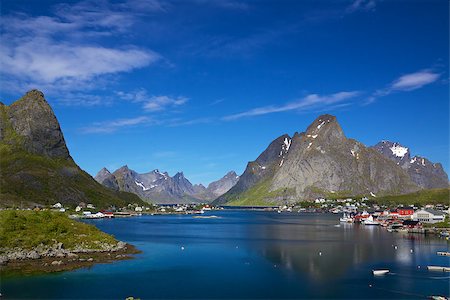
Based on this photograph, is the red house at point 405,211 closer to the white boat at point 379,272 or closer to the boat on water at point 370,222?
the boat on water at point 370,222

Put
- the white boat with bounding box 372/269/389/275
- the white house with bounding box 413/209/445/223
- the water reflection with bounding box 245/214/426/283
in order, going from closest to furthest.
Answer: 1. the white boat with bounding box 372/269/389/275
2. the water reflection with bounding box 245/214/426/283
3. the white house with bounding box 413/209/445/223

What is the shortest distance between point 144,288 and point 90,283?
302 inches

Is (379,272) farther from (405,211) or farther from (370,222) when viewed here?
(405,211)

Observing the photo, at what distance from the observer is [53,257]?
71.5m

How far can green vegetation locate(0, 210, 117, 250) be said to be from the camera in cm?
7369

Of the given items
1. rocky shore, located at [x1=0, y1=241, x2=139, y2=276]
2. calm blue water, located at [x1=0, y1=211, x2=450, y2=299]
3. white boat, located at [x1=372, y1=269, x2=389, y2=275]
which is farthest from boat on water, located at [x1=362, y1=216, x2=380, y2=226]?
rocky shore, located at [x1=0, y1=241, x2=139, y2=276]

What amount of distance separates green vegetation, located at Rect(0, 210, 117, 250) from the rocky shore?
1.25 m

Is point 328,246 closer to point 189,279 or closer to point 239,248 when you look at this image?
point 239,248

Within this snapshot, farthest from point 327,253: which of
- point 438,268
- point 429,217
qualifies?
point 429,217

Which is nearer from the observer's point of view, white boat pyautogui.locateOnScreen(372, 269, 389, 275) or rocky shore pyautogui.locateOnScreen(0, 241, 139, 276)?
white boat pyautogui.locateOnScreen(372, 269, 389, 275)

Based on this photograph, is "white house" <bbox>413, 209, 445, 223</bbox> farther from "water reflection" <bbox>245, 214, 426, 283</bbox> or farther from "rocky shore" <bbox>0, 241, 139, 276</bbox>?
"rocky shore" <bbox>0, 241, 139, 276</bbox>

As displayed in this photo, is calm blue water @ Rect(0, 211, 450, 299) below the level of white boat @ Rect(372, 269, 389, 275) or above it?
below

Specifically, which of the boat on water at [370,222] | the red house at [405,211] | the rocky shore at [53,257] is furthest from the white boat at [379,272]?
the red house at [405,211]

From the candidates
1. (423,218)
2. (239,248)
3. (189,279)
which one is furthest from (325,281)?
(423,218)
